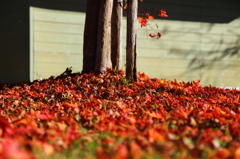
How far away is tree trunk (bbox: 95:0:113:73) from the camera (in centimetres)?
784

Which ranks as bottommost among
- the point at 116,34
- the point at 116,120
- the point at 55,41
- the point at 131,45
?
the point at 116,120

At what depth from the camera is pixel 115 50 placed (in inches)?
330

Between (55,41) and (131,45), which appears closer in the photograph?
(131,45)

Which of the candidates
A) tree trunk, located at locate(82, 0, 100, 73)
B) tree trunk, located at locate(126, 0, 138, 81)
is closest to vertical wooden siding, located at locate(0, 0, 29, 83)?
tree trunk, located at locate(82, 0, 100, 73)

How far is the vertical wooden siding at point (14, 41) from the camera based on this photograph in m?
10.1

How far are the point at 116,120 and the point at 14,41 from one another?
23.4 ft

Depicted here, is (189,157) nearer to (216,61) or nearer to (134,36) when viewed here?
(134,36)

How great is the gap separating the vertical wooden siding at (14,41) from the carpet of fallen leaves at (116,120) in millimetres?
2741

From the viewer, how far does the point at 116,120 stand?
12.3 feet

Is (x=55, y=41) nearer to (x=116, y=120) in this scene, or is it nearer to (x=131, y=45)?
(x=131, y=45)

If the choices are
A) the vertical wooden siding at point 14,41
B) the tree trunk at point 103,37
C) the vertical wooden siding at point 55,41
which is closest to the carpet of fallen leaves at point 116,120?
the tree trunk at point 103,37

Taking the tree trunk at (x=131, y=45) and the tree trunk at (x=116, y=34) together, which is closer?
the tree trunk at (x=131, y=45)

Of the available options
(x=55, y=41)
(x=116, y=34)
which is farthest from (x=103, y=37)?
(x=55, y=41)

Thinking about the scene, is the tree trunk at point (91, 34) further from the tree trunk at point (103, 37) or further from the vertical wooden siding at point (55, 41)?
the vertical wooden siding at point (55, 41)
